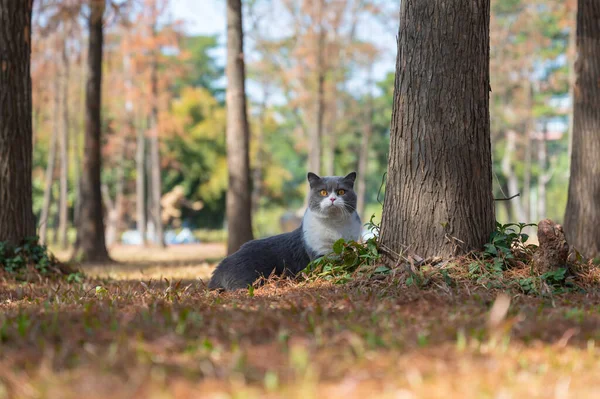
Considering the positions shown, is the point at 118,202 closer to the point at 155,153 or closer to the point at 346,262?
the point at 155,153

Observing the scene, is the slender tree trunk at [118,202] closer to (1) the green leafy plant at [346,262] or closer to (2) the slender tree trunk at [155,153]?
(2) the slender tree trunk at [155,153]

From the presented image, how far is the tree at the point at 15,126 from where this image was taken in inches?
299

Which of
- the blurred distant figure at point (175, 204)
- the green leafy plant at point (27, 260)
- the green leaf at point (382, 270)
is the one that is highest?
the green leaf at point (382, 270)

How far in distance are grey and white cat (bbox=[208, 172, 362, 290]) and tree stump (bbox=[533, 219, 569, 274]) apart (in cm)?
188

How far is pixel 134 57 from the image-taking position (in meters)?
22.5

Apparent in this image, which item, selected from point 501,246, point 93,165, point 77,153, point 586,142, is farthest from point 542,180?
point 501,246

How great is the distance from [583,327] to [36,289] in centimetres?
530

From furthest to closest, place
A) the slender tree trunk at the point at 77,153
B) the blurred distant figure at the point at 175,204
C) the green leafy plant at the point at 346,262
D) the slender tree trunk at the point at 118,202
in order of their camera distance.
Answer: the blurred distant figure at the point at 175,204, the slender tree trunk at the point at 118,202, the slender tree trunk at the point at 77,153, the green leafy plant at the point at 346,262

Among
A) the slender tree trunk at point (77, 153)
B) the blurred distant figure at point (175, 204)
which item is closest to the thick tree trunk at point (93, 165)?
the slender tree trunk at point (77, 153)

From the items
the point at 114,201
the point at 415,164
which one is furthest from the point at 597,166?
the point at 114,201

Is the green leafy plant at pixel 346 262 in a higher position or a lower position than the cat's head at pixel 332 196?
lower

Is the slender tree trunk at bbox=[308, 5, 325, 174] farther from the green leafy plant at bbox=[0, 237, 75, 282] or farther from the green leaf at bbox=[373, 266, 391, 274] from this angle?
the green leaf at bbox=[373, 266, 391, 274]

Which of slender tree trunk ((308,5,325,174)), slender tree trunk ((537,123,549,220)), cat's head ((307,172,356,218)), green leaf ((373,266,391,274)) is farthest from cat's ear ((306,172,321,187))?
slender tree trunk ((537,123,549,220))

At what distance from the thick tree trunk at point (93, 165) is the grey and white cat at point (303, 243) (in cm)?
806
